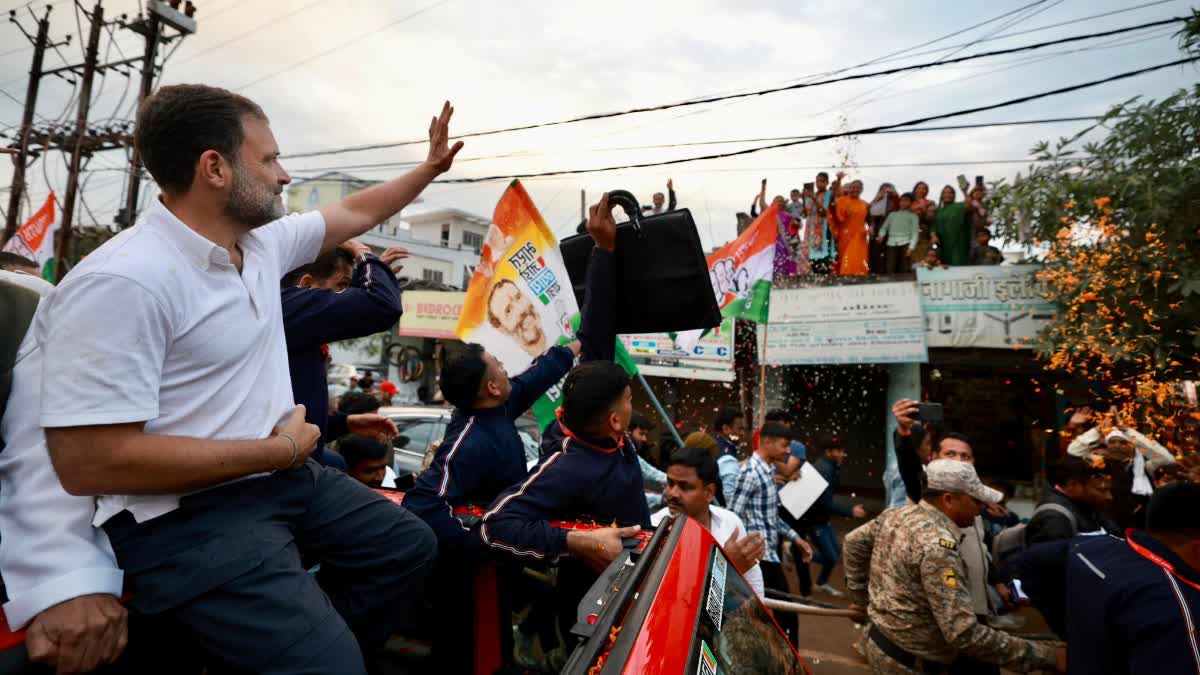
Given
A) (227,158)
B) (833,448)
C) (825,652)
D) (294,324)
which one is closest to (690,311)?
(294,324)

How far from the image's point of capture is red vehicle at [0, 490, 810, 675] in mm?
1124

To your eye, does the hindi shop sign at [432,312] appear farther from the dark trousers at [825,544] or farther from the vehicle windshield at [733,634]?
the vehicle windshield at [733,634]

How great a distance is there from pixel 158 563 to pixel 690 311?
6.59 feet

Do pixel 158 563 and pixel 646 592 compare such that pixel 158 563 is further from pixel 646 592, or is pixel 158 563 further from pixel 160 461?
pixel 646 592

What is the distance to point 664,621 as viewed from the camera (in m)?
1.25

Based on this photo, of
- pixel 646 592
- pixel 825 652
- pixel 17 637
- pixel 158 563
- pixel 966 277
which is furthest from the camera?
pixel 966 277

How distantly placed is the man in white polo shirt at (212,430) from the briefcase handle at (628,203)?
1352mm

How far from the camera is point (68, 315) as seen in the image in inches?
46.1

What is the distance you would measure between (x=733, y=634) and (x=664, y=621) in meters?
0.42

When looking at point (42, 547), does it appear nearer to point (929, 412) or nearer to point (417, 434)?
point (929, 412)

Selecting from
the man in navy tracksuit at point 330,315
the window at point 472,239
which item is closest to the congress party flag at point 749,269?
the man in navy tracksuit at point 330,315

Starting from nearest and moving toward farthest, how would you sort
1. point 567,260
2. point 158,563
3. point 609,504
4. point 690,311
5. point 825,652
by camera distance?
point 158,563 < point 609,504 < point 690,311 < point 567,260 < point 825,652

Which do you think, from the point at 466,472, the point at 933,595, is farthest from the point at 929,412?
the point at 466,472

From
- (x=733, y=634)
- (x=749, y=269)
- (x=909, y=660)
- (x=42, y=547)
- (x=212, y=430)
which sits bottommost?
(x=909, y=660)
